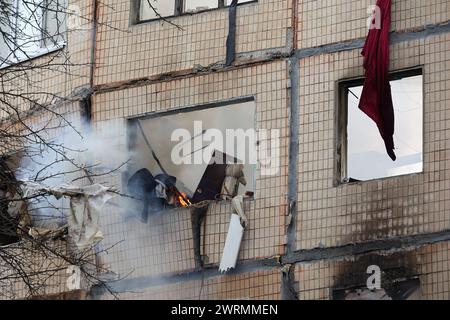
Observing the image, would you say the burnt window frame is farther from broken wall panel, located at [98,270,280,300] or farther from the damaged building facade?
broken wall panel, located at [98,270,280,300]

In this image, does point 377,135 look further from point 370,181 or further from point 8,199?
point 8,199

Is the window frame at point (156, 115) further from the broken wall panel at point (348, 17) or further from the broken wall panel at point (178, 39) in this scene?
the broken wall panel at point (348, 17)

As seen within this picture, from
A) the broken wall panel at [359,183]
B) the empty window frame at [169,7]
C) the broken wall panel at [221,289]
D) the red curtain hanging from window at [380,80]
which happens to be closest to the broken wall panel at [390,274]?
the broken wall panel at [359,183]

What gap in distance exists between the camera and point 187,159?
719 inches

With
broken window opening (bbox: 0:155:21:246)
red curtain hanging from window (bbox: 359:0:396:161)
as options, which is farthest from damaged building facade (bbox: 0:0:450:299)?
broken window opening (bbox: 0:155:21:246)

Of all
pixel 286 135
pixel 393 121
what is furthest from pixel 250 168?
pixel 393 121

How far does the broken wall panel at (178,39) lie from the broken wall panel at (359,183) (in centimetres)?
66

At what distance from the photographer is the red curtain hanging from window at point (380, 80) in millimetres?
16609

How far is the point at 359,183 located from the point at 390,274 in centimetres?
104

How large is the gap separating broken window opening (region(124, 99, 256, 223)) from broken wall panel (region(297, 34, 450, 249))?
788 millimetres

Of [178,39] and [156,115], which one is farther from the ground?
[178,39]

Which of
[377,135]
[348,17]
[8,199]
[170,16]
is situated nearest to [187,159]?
[170,16]

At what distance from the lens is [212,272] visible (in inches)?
688

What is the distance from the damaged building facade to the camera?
53.5 feet
